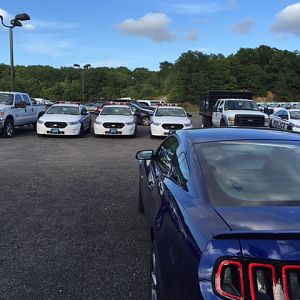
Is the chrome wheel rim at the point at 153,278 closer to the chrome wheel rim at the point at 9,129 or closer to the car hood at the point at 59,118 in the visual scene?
the car hood at the point at 59,118

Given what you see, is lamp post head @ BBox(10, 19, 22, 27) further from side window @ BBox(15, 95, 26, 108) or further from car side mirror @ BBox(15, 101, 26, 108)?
car side mirror @ BBox(15, 101, 26, 108)

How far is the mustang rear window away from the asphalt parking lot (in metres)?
1.39

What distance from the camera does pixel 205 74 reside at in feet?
296

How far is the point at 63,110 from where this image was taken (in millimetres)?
19984

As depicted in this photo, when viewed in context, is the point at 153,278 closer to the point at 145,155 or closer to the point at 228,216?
the point at 228,216

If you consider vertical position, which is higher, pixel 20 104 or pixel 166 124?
pixel 20 104

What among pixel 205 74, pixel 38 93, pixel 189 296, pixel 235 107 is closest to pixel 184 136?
pixel 189 296

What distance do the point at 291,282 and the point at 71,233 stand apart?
3919 millimetres

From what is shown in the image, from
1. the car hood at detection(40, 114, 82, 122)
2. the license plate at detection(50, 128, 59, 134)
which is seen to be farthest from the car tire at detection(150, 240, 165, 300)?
the car hood at detection(40, 114, 82, 122)

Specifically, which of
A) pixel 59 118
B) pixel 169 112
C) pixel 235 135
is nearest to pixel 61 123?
pixel 59 118

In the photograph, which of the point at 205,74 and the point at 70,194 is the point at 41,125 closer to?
the point at 70,194

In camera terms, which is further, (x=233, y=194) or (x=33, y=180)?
(x=33, y=180)

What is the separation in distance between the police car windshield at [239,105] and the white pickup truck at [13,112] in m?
9.39

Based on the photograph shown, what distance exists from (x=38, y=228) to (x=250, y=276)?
165 inches
